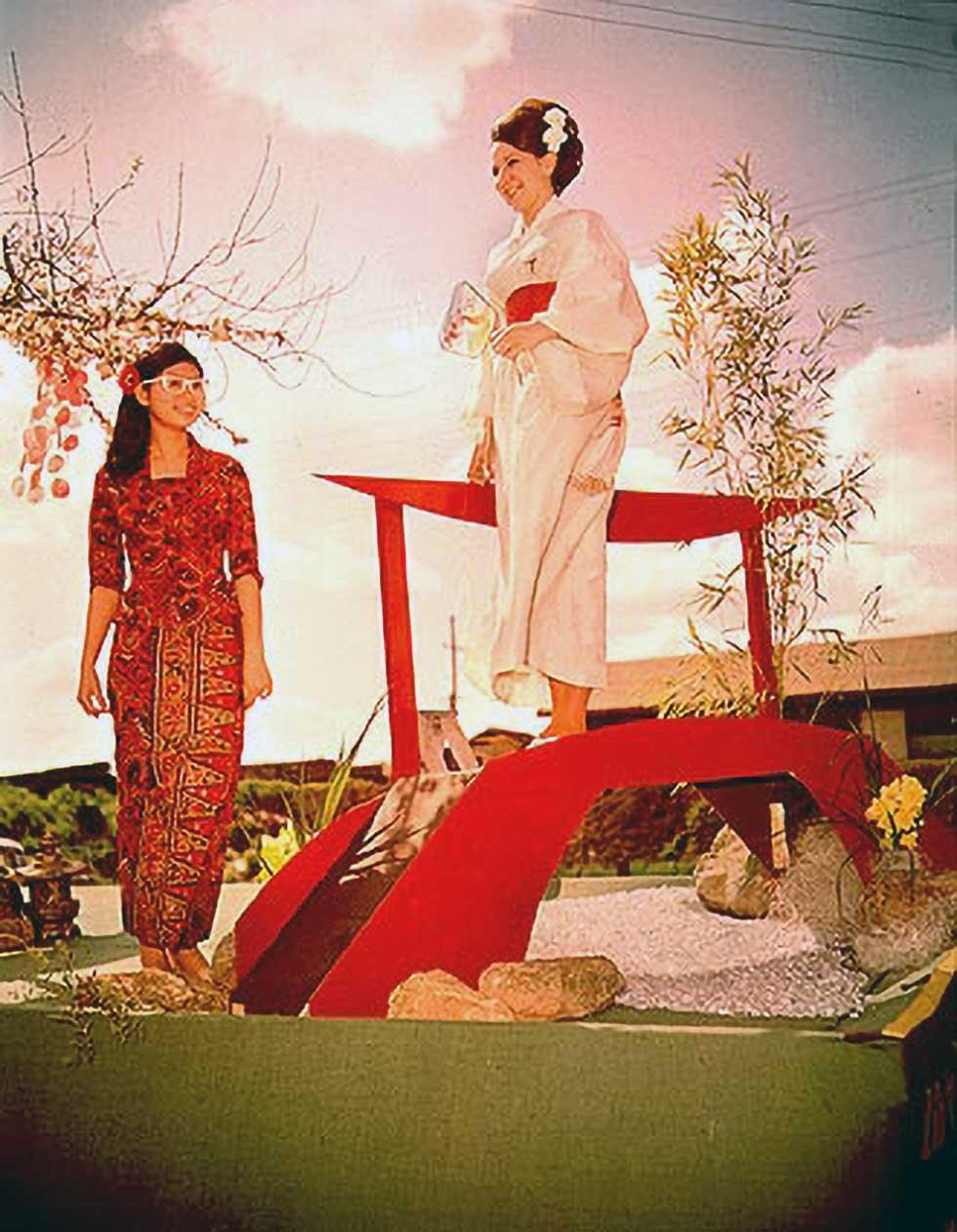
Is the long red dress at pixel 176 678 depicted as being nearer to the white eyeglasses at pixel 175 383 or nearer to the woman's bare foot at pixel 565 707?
the white eyeglasses at pixel 175 383

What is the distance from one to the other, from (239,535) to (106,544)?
28 centimetres

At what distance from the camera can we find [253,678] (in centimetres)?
406

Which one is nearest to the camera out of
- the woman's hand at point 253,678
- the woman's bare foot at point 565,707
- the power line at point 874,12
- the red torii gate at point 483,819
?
the red torii gate at point 483,819

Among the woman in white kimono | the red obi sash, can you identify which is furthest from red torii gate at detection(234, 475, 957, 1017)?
the red obi sash

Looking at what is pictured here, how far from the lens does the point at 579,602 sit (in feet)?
12.6

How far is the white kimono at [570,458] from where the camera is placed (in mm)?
3822

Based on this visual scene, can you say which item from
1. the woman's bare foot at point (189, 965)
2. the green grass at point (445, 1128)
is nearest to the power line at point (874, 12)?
the green grass at point (445, 1128)

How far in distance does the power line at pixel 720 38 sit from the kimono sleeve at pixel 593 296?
0.39 m

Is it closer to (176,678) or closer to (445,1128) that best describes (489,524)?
(176,678)

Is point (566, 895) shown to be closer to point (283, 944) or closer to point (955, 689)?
point (283, 944)

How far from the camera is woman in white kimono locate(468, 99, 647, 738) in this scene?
3.82 meters

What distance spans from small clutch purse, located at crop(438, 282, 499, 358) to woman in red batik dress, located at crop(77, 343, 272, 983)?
51 cm

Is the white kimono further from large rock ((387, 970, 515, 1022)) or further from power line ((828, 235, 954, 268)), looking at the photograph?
large rock ((387, 970, 515, 1022))

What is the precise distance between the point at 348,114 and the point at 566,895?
1.64 metres
